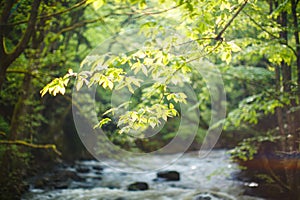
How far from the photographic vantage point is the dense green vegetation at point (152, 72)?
2938mm

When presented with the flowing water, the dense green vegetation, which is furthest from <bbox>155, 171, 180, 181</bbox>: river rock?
the dense green vegetation

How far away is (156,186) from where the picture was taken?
974 cm

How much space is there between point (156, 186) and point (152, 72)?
24.5 feet

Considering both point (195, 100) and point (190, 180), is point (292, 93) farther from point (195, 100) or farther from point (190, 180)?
point (195, 100)

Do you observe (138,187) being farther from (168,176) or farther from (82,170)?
(82,170)

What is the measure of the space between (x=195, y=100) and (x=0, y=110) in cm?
765

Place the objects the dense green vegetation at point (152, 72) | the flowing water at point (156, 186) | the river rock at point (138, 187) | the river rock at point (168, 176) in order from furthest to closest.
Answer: the river rock at point (168, 176)
the river rock at point (138, 187)
the flowing water at point (156, 186)
the dense green vegetation at point (152, 72)

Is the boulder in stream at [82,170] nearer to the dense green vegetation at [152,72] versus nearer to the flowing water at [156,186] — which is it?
the flowing water at [156,186]

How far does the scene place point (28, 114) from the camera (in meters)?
9.83

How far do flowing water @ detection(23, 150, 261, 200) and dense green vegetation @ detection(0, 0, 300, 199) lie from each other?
949 millimetres

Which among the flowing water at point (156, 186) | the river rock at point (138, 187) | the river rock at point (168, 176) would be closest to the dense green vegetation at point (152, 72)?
the flowing water at point (156, 186)

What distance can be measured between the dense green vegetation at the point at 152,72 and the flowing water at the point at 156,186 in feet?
3.11

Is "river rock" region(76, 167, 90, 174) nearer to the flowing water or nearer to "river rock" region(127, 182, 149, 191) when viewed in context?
the flowing water

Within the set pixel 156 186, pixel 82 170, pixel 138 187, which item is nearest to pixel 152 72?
pixel 138 187
